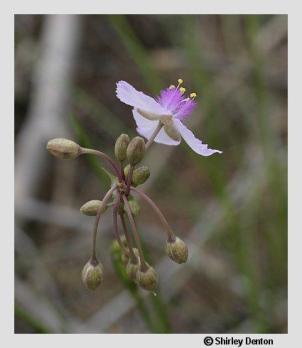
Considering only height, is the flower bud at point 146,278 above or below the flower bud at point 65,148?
below

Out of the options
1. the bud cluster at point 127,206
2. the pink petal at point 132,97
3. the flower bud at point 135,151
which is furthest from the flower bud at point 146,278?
the pink petal at point 132,97

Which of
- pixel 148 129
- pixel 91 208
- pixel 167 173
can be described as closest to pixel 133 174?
pixel 91 208

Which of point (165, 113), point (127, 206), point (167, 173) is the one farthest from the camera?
point (167, 173)

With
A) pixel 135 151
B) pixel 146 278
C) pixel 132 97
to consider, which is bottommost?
pixel 146 278

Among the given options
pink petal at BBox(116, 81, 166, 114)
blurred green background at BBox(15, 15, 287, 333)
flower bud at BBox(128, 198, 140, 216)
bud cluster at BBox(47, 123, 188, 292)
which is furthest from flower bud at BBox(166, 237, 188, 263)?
blurred green background at BBox(15, 15, 287, 333)

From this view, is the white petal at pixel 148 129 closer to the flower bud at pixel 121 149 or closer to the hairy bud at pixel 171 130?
the hairy bud at pixel 171 130

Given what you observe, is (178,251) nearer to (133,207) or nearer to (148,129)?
(133,207)

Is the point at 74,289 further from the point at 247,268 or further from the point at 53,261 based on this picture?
the point at 247,268
